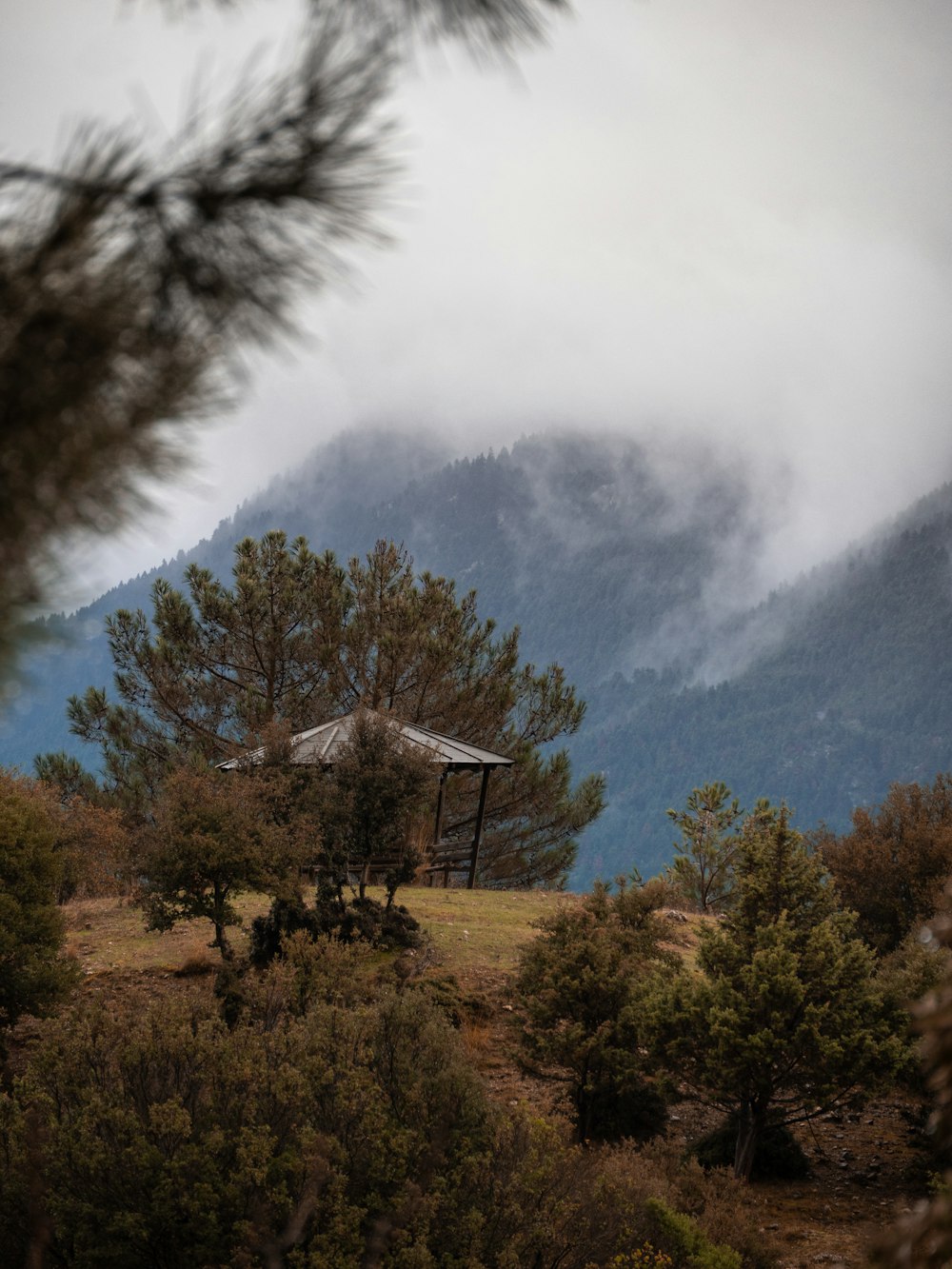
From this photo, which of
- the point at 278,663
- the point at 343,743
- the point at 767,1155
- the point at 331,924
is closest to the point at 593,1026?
the point at 767,1155

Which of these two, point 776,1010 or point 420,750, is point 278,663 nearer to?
point 420,750

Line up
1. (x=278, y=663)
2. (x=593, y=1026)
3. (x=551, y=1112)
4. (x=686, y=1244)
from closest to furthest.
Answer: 1. (x=686, y=1244)
2. (x=551, y=1112)
3. (x=593, y=1026)
4. (x=278, y=663)

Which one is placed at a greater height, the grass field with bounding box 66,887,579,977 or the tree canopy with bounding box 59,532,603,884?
the tree canopy with bounding box 59,532,603,884

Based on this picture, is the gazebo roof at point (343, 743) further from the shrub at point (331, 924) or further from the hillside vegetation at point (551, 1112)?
the hillside vegetation at point (551, 1112)

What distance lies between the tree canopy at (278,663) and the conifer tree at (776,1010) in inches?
520

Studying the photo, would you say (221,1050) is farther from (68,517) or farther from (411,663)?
(411,663)

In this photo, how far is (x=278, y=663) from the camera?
78.9ft

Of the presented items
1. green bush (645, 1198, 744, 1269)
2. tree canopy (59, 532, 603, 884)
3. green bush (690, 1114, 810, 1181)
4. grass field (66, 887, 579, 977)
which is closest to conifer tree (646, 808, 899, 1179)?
green bush (690, 1114, 810, 1181)

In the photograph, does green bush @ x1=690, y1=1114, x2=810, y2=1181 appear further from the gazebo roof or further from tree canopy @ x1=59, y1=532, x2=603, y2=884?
tree canopy @ x1=59, y1=532, x2=603, y2=884

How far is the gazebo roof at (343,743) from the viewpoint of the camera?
1498 cm

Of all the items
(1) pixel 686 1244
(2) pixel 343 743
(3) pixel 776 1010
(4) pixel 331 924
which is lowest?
(1) pixel 686 1244

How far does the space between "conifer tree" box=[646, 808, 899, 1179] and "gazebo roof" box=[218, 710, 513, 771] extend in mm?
5787

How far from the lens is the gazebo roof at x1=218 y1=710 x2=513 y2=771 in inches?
590

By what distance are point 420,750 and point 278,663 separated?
992 cm
